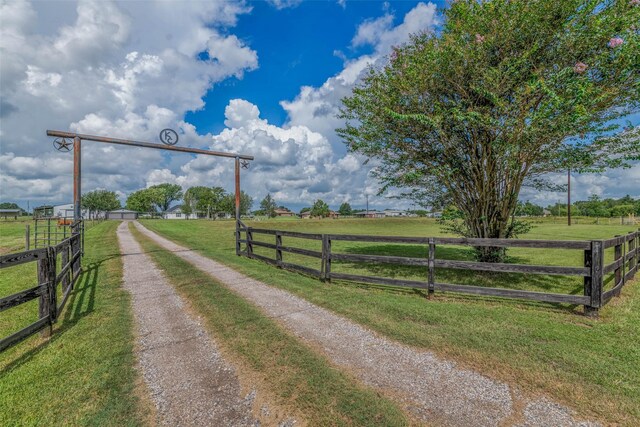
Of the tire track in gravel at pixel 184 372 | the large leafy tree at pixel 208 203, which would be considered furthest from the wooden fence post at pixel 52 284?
the large leafy tree at pixel 208 203

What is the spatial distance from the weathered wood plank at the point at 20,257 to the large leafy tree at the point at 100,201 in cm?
9421

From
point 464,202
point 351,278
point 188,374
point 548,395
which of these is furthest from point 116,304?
point 464,202

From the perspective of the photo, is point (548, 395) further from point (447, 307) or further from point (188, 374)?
point (188, 374)

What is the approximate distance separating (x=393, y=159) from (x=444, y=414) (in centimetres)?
780

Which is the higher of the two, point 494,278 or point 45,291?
point 45,291

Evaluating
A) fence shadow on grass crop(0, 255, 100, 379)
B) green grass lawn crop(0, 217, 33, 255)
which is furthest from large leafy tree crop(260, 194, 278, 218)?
fence shadow on grass crop(0, 255, 100, 379)

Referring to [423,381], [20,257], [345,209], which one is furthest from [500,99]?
[345,209]

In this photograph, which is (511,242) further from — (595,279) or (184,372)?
(184,372)

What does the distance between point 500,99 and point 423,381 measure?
6.90m

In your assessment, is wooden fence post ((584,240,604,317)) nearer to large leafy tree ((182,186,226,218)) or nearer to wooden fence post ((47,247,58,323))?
wooden fence post ((47,247,58,323))

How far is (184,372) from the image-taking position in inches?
131

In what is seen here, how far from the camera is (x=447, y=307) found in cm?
550

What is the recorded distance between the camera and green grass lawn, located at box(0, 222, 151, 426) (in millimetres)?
2650

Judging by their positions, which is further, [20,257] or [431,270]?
[431,270]
